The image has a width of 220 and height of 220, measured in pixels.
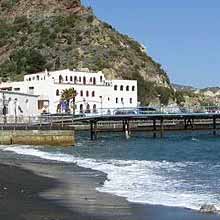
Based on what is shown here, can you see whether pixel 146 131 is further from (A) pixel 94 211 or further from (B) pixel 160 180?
(A) pixel 94 211

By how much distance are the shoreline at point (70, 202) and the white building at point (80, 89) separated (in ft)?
306

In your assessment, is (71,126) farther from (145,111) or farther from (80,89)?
(80,89)

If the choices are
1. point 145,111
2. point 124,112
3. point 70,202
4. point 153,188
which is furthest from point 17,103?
point 70,202

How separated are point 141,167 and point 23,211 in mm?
17327

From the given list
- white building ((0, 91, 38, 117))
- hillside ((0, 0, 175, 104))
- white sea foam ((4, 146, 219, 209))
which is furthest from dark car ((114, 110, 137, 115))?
hillside ((0, 0, 175, 104))

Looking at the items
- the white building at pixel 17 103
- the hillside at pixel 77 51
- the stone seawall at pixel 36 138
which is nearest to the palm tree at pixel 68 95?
the white building at pixel 17 103

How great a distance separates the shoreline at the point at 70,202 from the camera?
16375mm

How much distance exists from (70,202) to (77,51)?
509 ft

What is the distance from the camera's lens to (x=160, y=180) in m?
25.8

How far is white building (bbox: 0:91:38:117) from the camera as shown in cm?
9988

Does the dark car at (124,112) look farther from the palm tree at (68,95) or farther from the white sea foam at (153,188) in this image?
the white sea foam at (153,188)

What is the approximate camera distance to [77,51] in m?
172

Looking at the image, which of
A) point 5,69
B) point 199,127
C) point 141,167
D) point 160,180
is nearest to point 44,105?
point 199,127

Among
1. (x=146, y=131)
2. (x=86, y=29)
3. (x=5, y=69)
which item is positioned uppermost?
(x=86, y=29)
